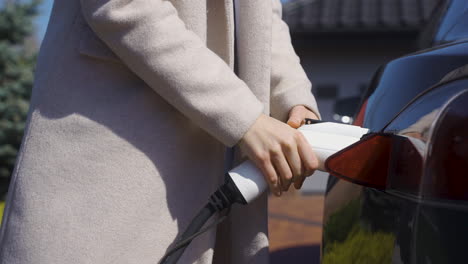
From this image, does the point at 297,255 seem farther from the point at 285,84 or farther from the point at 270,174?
the point at 270,174

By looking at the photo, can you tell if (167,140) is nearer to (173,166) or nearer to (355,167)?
(173,166)

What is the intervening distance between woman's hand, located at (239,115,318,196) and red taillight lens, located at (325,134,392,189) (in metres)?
0.09

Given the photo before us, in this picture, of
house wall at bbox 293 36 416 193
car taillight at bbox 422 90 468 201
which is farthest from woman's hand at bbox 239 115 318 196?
house wall at bbox 293 36 416 193

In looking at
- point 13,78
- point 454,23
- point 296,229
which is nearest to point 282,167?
point 454,23

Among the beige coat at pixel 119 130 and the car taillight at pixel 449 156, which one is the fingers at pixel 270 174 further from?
the car taillight at pixel 449 156

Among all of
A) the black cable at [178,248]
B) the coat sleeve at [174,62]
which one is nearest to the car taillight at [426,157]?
the coat sleeve at [174,62]

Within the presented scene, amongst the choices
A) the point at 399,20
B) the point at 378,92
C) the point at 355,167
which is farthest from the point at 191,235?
the point at 399,20

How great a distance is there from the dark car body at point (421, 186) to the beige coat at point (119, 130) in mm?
305

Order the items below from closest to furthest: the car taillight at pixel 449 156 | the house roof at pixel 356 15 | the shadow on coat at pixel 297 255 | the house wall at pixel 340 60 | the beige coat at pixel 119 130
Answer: the car taillight at pixel 449 156
the beige coat at pixel 119 130
the shadow on coat at pixel 297 255
the house roof at pixel 356 15
the house wall at pixel 340 60

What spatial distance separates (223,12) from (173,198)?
0.42m

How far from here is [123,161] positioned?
4.14ft

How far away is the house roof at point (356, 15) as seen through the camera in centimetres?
945

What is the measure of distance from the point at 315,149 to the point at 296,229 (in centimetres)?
491

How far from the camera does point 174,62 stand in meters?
1.22
